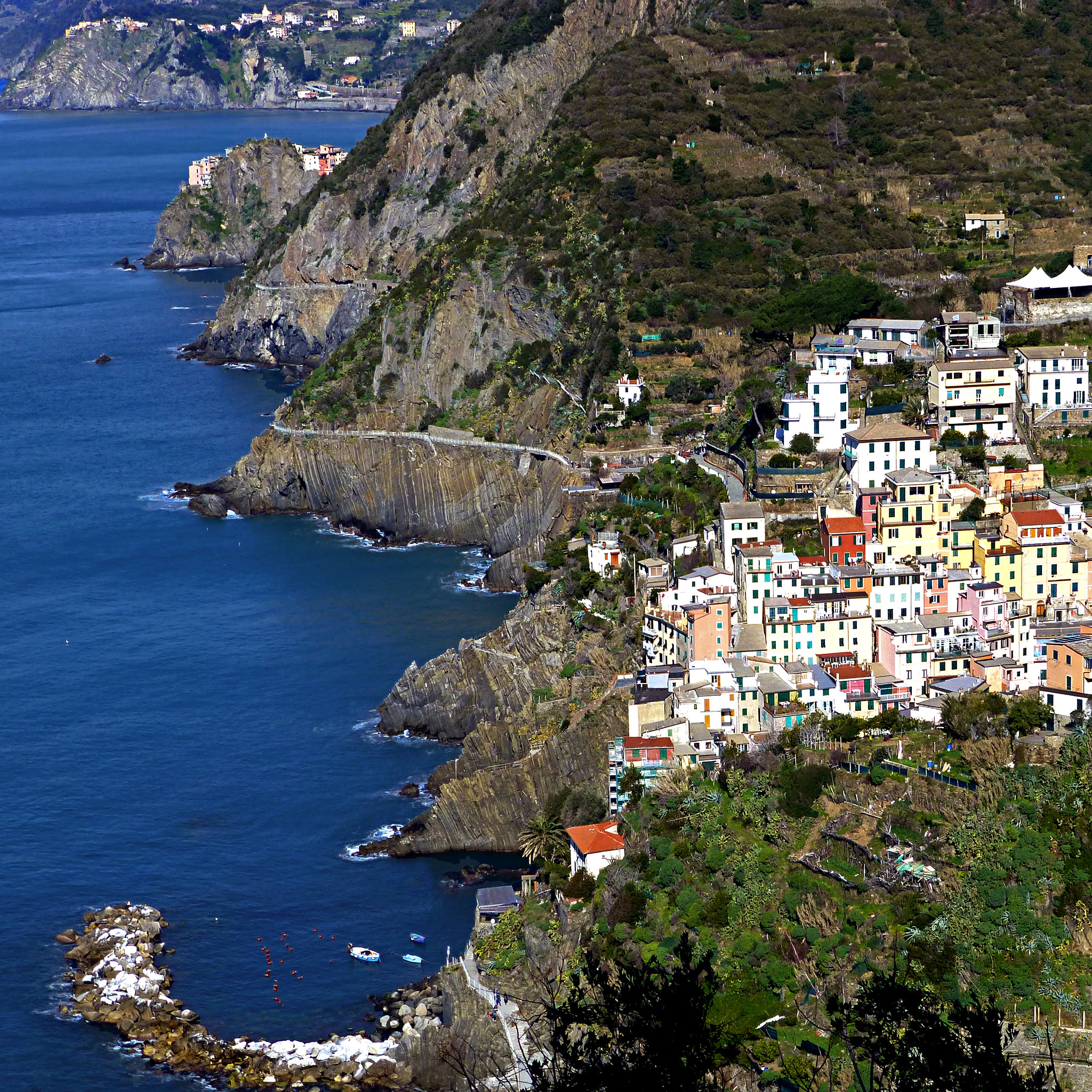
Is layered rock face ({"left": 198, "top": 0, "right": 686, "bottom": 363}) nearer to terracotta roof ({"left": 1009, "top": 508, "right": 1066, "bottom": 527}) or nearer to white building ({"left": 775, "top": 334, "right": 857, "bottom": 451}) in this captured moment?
white building ({"left": 775, "top": 334, "right": 857, "bottom": 451})

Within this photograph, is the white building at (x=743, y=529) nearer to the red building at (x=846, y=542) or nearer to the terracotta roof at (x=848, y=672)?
the red building at (x=846, y=542)

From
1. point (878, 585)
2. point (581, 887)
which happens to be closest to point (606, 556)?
point (878, 585)

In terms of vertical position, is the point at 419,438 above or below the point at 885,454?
below

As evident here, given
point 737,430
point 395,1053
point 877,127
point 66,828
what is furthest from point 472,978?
point 877,127

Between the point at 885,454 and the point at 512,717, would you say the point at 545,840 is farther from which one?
the point at 885,454

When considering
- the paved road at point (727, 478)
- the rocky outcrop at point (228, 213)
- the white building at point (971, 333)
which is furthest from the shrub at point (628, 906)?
the rocky outcrop at point (228, 213)

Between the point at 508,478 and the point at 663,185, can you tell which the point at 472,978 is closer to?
the point at 508,478
